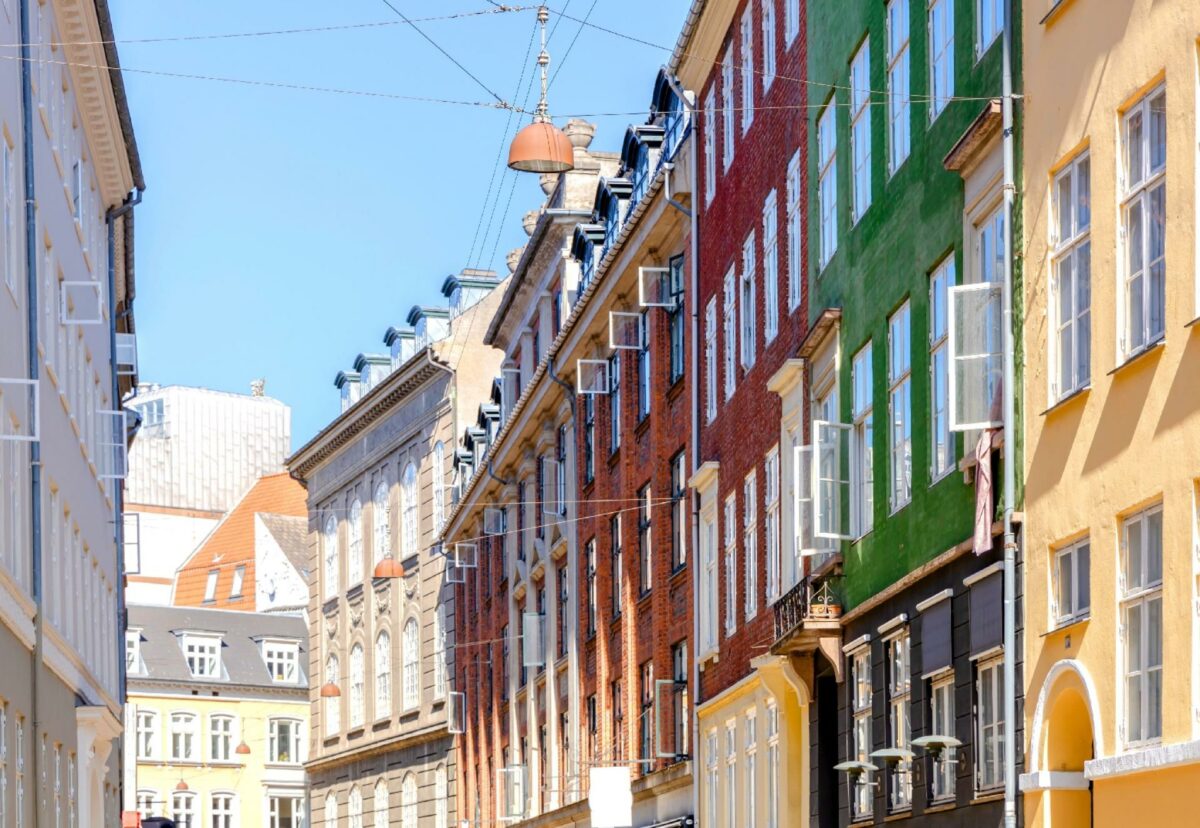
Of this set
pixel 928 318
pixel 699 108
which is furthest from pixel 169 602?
pixel 928 318

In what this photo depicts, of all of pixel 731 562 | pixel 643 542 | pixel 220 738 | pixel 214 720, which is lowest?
pixel 220 738

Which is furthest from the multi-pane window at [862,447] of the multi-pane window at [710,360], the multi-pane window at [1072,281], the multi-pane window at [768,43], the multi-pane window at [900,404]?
the multi-pane window at [710,360]

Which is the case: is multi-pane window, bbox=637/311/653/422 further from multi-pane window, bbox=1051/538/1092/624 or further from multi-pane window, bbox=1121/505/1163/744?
multi-pane window, bbox=1121/505/1163/744

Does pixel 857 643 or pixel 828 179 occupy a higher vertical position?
pixel 828 179

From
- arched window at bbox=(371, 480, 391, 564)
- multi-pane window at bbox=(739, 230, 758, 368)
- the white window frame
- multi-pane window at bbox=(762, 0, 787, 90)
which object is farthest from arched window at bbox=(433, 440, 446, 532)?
the white window frame

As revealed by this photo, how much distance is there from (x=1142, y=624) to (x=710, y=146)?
1802 centimetres

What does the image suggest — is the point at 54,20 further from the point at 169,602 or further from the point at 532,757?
the point at 169,602

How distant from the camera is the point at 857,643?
21.5m

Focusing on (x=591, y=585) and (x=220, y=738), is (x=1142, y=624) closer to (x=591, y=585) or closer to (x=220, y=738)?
(x=591, y=585)

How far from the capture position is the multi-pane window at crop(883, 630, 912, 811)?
65.1 ft

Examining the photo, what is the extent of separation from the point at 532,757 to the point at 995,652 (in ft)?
95.3

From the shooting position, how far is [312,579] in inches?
2844

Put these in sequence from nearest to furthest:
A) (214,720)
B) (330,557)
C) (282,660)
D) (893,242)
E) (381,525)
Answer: (893,242)
(381,525)
(330,557)
(214,720)
(282,660)

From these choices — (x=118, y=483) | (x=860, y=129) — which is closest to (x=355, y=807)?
(x=118, y=483)
